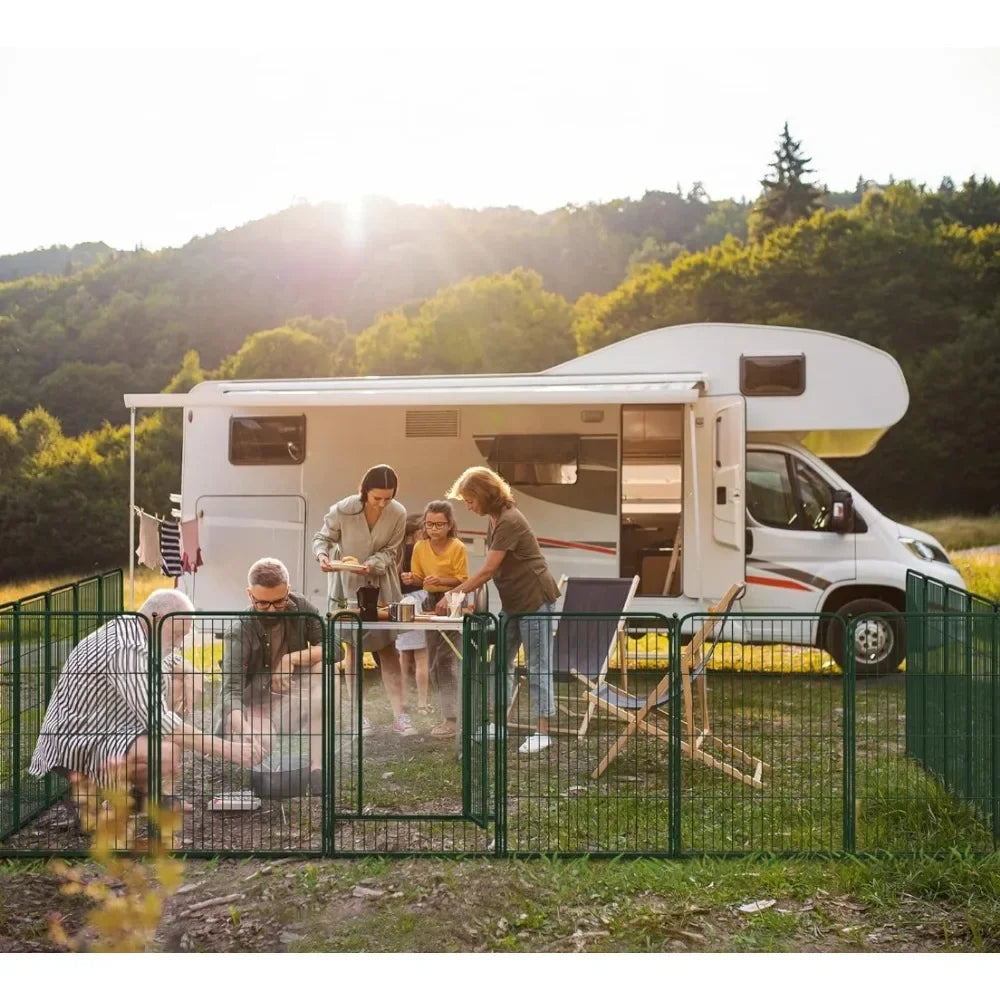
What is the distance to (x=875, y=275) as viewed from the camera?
18578 millimetres

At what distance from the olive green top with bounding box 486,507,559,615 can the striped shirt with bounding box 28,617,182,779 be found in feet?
6.13

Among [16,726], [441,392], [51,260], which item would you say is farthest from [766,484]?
[51,260]

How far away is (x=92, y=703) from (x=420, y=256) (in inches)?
746

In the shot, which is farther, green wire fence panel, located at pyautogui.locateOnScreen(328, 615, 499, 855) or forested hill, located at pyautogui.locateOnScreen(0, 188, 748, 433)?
forested hill, located at pyautogui.locateOnScreen(0, 188, 748, 433)

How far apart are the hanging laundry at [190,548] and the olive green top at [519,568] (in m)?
2.82

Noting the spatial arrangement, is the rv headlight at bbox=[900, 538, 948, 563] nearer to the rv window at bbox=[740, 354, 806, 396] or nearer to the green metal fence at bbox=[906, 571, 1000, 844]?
the rv window at bbox=[740, 354, 806, 396]

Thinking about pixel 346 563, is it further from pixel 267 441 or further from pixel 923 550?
pixel 923 550

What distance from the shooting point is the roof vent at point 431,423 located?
8219mm

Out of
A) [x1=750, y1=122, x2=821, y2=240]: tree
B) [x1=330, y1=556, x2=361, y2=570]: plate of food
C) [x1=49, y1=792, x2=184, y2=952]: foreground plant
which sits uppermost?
[x1=750, y1=122, x2=821, y2=240]: tree

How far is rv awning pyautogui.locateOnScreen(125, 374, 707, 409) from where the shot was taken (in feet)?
25.0

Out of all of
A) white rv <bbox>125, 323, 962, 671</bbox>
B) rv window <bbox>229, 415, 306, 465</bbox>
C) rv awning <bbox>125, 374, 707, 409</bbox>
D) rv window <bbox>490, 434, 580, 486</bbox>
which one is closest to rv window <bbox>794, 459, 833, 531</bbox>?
white rv <bbox>125, 323, 962, 671</bbox>

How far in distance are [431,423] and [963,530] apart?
347 inches

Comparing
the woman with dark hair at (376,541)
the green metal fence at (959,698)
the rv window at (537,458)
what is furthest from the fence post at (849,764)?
the rv window at (537,458)

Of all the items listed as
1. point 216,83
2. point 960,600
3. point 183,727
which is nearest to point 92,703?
point 183,727
